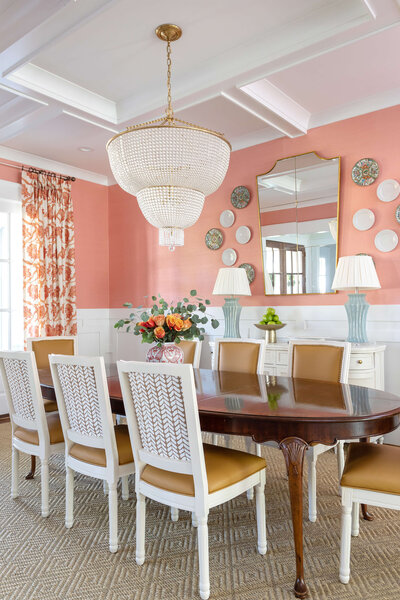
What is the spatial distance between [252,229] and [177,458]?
3.14 m

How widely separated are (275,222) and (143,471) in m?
3.00

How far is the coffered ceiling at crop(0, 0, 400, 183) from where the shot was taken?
277 centimetres

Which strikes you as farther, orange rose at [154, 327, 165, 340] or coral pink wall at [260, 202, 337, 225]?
coral pink wall at [260, 202, 337, 225]

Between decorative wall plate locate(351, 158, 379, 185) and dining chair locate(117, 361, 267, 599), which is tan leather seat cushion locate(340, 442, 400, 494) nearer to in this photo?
dining chair locate(117, 361, 267, 599)

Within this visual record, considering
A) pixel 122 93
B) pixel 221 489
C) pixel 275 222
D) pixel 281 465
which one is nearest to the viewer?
pixel 221 489

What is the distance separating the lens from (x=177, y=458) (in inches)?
76.0

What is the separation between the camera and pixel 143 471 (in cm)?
210

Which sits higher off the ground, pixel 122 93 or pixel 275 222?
pixel 122 93

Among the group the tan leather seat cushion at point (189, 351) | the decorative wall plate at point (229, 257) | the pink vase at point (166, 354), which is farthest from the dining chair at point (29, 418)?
the decorative wall plate at point (229, 257)

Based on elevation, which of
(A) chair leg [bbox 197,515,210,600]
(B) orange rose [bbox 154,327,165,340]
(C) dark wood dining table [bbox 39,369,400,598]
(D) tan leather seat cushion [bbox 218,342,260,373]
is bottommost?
(A) chair leg [bbox 197,515,210,600]

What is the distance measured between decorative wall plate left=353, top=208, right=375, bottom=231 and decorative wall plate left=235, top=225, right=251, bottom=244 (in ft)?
3.63

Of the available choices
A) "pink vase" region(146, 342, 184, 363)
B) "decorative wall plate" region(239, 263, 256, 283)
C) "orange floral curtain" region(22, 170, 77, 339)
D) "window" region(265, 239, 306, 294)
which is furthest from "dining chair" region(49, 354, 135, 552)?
"orange floral curtain" region(22, 170, 77, 339)

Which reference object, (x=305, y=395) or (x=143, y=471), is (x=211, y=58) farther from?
(x=143, y=471)

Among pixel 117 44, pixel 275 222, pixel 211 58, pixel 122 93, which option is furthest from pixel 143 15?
pixel 275 222
